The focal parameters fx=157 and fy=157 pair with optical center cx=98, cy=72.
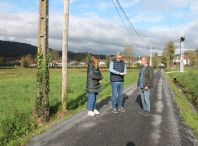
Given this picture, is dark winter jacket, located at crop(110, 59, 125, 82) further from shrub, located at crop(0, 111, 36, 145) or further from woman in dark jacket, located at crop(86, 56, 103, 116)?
shrub, located at crop(0, 111, 36, 145)

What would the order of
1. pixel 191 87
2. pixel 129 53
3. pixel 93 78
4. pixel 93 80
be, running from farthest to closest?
pixel 129 53 < pixel 191 87 < pixel 93 80 < pixel 93 78

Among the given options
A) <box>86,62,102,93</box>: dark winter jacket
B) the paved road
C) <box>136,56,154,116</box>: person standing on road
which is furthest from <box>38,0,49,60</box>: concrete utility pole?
<box>136,56,154,116</box>: person standing on road

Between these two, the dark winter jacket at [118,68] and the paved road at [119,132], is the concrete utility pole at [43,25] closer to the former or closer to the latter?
the paved road at [119,132]

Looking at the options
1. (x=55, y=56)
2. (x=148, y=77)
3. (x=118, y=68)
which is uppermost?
(x=55, y=56)

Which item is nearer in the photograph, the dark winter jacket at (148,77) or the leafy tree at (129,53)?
the dark winter jacket at (148,77)

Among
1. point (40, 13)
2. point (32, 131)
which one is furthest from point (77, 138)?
point (40, 13)

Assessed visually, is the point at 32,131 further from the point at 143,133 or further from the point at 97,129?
the point at 143,133

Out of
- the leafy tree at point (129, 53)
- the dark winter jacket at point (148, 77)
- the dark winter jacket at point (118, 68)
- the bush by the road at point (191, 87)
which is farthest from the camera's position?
the leafy tree at point (129, 53)

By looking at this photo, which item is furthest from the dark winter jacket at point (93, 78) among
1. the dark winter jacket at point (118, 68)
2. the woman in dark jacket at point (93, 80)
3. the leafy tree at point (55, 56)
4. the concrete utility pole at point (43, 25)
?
the leafy tree at point (55, 56)

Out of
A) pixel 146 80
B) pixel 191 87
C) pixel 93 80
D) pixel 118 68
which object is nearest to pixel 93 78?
pixel 93 80

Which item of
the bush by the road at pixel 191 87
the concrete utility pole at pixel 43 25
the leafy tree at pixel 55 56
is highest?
the leafy tree at pixel 55 56

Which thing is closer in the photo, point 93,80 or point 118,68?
point 93,80

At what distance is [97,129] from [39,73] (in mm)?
2326

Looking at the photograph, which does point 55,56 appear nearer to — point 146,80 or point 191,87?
point 191,87
